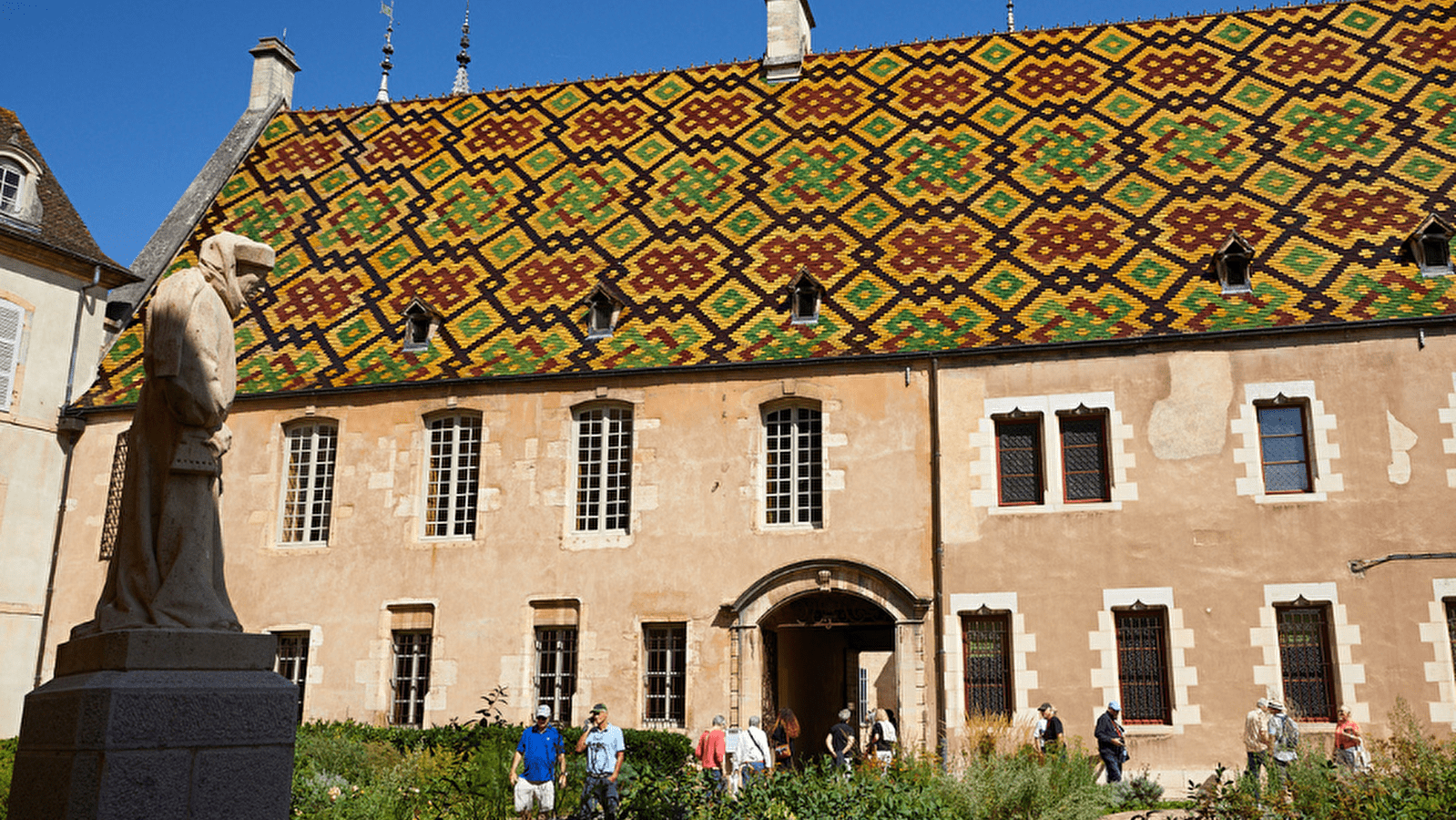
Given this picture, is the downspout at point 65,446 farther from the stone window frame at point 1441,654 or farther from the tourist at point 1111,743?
the stone window frame at point 1441,654

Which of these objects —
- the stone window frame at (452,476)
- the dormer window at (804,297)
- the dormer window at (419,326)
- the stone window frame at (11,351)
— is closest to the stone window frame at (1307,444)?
the dormer window at (804,297)

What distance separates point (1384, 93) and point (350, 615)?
15.4 metres

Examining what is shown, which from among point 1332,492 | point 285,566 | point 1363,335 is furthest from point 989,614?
point 285,566

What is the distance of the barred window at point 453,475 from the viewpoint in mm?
16141

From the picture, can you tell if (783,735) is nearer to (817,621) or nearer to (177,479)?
(817,621)

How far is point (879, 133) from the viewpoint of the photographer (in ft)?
61.8

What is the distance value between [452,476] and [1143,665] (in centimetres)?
865

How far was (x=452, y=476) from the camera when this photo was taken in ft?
53.0

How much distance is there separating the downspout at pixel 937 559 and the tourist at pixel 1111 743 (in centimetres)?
163

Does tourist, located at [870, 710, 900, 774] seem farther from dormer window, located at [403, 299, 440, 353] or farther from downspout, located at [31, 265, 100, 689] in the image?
downspout, located at [31, 265, 100, 689]

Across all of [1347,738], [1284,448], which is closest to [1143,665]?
[1347,738]

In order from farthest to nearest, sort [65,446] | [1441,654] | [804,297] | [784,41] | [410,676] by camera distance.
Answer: [784,41]
[65,446]
[804,297]
[410,676]
[1441,654]

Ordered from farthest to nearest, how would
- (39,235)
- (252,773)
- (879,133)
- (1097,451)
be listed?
(879,133) → (39,235) → (1097,451) → (252,773)

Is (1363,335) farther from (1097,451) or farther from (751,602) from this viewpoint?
(751,602)
